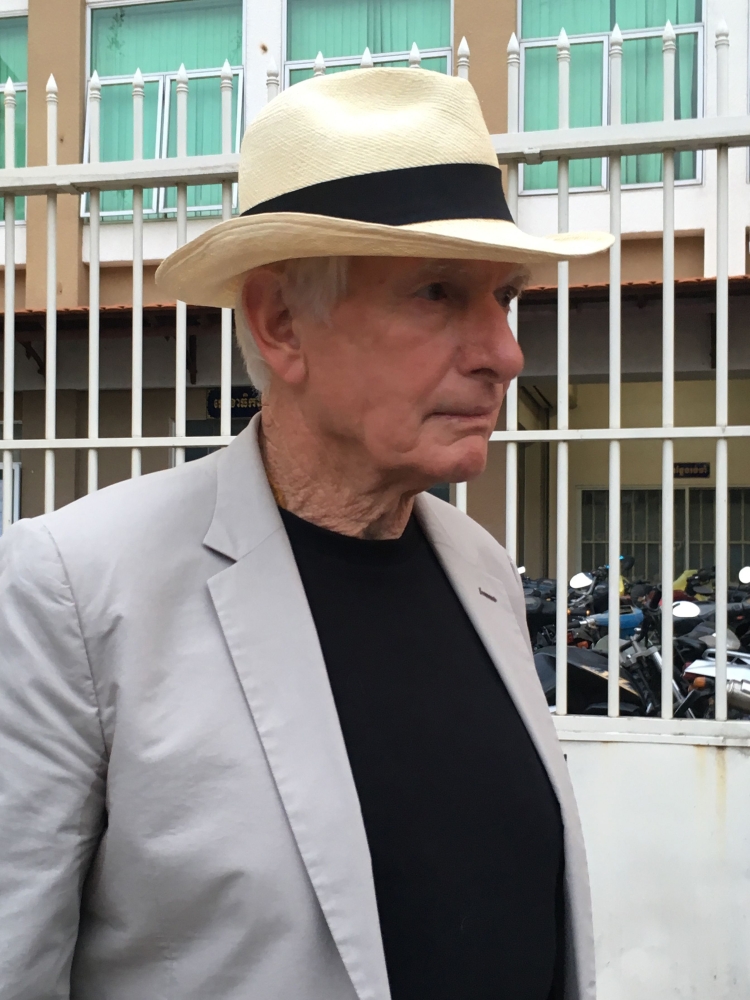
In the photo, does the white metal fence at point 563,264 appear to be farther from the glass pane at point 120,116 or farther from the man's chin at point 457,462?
the glass pane at point 120,116

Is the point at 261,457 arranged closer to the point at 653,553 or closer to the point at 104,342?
the point at 104,342

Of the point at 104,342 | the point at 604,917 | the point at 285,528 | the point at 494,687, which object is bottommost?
the point at 604,917

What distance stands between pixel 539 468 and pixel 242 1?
19.4 feet

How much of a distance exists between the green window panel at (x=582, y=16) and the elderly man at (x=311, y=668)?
7924 millimetres

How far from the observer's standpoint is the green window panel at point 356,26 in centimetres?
858

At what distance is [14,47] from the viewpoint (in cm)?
925

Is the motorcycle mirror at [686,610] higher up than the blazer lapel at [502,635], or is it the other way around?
the blazer lapel at [502,635]

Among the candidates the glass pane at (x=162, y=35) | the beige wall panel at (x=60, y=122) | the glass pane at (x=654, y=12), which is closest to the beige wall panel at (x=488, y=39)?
the glass pane at (x=654, y=12)

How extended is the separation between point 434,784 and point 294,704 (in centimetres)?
22

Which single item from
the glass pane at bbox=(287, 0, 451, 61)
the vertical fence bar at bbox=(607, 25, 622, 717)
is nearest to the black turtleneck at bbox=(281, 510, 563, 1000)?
the vertical fence bar at bbox=(607, 25, 622, 717)

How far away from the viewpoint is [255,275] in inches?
50.6

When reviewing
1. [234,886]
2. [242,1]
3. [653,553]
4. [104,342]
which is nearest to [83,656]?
[234,886]

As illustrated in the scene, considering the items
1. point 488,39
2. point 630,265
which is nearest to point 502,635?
point 630,265

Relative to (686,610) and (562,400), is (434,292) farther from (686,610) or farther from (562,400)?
(686,610)
